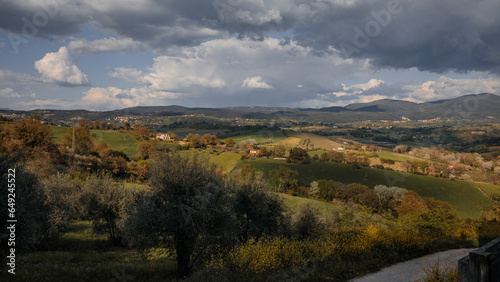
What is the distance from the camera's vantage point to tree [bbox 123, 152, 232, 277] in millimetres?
11844

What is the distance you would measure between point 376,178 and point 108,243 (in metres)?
77.2

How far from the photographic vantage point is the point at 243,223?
61.4ft

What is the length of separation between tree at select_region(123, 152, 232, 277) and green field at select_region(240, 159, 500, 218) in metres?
68.8

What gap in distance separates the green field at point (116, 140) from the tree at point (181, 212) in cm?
8860

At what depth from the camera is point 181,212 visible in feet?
38.8

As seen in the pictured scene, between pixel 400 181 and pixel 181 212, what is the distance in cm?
8025

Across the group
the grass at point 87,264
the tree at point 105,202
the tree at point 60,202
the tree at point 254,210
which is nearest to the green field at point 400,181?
the tree at point 60,202

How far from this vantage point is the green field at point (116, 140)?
320ft

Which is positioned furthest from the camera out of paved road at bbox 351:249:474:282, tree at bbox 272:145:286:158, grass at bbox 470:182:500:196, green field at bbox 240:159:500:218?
tree at bbox 272:145:286:158

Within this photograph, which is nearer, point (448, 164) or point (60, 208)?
point (60, 208)

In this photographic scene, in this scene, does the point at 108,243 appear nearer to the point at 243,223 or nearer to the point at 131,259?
the point at 131,259

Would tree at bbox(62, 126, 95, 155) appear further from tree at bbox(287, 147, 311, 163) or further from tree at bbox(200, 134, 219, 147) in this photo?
tree at bbox(287, 147, 311, 163)

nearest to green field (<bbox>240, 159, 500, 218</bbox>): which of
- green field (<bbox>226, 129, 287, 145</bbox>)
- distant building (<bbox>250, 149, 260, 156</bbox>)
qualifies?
distant building (<bbox>250, 149, 260, 156</bbox>)

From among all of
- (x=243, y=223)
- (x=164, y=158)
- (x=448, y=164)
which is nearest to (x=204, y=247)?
A: (x=164, y=158)
